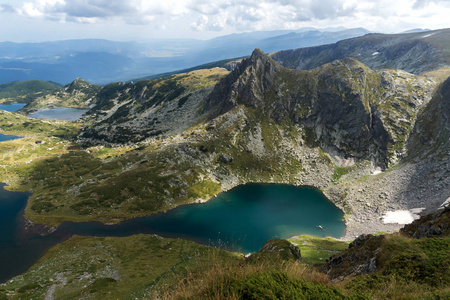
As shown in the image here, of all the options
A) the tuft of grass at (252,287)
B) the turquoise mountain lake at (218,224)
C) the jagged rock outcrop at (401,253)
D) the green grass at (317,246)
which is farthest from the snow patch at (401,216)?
the tuft of grass at (252,287)

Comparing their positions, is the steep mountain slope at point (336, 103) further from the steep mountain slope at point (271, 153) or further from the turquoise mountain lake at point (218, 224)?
the turquoise mountain lake at point (218, 224)

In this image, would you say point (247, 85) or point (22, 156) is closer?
point (22, 156)

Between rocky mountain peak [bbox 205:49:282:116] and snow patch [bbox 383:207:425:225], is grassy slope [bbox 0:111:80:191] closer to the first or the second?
rocky mountain peak [bbox 205:49:282:116]

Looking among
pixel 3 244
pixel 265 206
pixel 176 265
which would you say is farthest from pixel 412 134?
pixel 3 244

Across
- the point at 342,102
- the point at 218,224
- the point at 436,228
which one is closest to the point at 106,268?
the point at 218,224

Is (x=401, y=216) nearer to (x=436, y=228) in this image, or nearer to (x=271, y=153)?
(x=271, y=153)

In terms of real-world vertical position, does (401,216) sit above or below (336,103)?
below

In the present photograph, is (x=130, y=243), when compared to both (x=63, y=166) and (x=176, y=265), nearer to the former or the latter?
(x=176, y=265)
